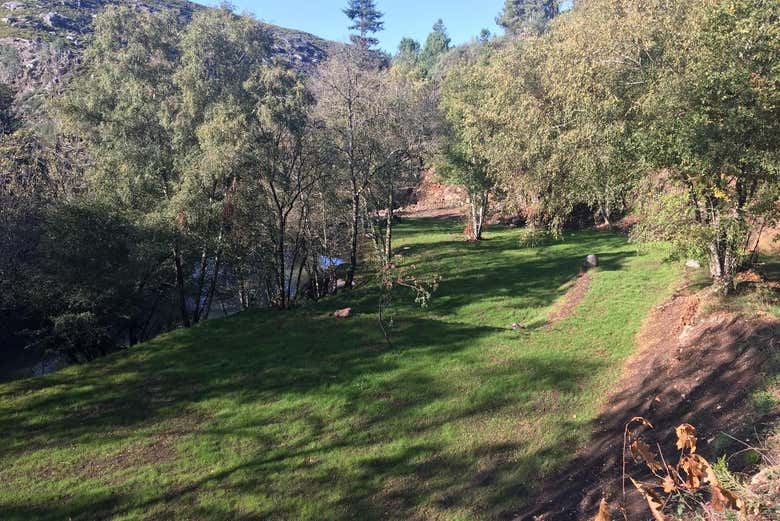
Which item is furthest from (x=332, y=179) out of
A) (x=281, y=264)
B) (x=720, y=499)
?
(x=720, y=499)

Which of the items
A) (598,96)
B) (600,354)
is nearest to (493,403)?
(600,354)

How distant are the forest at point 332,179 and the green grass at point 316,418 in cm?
24

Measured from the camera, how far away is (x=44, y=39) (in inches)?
3895

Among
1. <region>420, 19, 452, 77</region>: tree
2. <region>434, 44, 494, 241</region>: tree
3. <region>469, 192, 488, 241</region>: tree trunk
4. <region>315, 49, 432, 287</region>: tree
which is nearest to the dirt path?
<region>315, 49, 432, 287</region>: tree

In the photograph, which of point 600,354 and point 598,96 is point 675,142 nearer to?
point 598,96

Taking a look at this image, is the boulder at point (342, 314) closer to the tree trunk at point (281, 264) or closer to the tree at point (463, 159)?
the tree trunk at point (281, 264)

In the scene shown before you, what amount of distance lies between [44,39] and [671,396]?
5113 inches

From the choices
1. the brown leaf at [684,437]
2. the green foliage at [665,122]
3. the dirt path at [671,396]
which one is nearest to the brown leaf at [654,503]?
the brown leaf at [684,437]

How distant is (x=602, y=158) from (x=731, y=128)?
17.6 feet

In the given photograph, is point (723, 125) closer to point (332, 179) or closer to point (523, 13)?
point (332, 179)

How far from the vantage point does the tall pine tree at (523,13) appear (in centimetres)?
11144

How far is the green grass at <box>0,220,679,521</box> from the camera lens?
38.2ft

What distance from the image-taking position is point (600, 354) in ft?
58.9

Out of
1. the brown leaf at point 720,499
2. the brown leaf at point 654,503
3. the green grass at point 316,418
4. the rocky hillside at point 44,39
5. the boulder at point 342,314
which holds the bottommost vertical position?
the green grass at point 316,418
